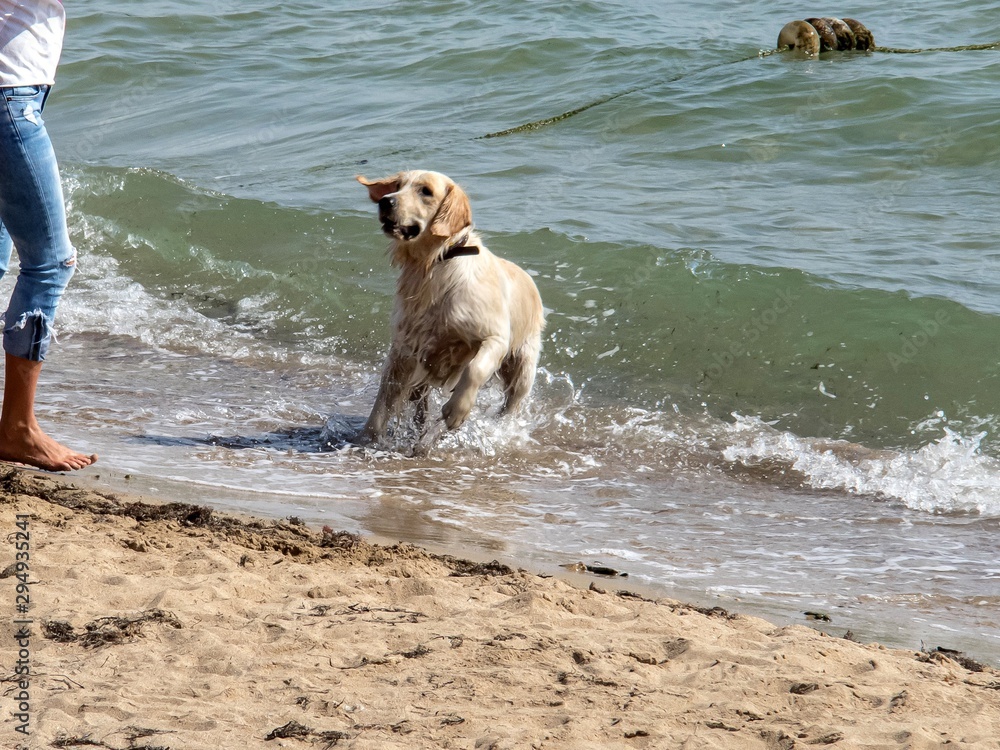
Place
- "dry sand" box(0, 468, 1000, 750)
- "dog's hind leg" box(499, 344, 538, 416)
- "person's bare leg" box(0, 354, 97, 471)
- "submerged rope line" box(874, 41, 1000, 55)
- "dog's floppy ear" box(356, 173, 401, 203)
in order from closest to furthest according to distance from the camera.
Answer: "dry sand" box(0, 468, 1000, 750) → "person's bare leg" box(0, 354, 97, 471) → "dog's floppy ear" box(356, 173, 401, 203) → "dog's hind leg" box(499, 344, 538, 416) → "submerged rope line" box(874, 41, 1000, 55)

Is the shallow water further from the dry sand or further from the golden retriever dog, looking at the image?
the dry sand

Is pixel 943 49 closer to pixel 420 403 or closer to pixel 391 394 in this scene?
pixel 420 403

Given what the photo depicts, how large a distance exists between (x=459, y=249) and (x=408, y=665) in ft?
10.3

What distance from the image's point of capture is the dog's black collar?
594cm

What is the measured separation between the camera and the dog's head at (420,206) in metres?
5.68

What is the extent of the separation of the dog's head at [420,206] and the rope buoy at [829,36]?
953 cm

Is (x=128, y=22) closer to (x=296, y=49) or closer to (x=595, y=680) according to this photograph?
(x=296, y=49)

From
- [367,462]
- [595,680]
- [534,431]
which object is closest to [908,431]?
[534,431]

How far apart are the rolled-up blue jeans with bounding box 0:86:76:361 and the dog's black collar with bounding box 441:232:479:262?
7.36ft

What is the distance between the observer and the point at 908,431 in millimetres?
6797

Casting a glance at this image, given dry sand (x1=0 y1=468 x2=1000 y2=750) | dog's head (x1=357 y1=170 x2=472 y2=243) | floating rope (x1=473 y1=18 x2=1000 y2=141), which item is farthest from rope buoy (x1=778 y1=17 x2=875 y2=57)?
dry sand (x1=0 y1=468 x2=1000 y2=750)

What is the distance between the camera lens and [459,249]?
19.6 ft

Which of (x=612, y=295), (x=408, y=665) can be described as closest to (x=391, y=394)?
(x=612, y=295)

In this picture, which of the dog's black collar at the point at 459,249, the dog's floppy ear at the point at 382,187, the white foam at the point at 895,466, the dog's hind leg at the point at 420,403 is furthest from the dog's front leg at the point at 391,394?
the white foam at the point at 895,466
